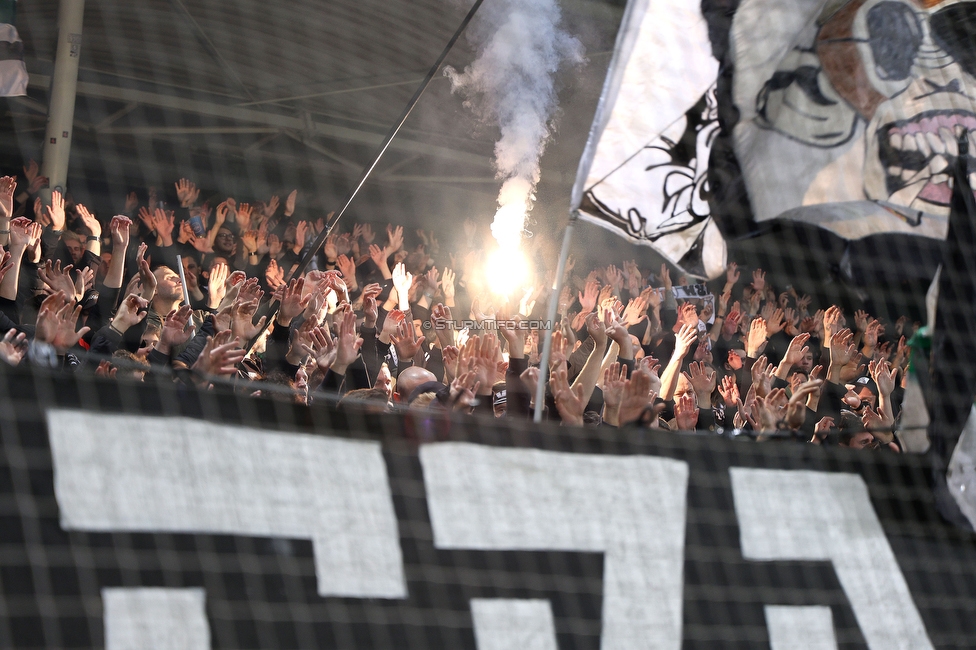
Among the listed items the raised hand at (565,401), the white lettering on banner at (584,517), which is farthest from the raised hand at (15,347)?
the raised hand at (565,401)

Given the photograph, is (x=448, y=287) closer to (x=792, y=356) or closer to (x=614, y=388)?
(x=792, y=356)

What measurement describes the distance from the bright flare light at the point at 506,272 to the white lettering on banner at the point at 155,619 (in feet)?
11.4

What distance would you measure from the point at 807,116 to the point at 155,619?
8.66 feet

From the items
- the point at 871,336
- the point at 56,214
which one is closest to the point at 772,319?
the point at 871,336

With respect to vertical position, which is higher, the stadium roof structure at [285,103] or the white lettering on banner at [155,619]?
the stadium roof structure at [285,103]

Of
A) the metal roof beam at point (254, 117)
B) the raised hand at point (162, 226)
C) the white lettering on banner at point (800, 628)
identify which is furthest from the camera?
the metal roof beam at point (254, 117)

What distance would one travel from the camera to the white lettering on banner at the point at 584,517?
2021 mm

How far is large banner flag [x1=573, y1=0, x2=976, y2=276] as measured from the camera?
2984 millimetres

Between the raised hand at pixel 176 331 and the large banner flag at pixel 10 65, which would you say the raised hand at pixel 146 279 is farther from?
the large banner flag at pixel 10 65

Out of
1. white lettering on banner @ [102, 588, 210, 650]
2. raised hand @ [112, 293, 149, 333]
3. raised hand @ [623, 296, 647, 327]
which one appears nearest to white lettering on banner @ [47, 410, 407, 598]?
white lettering on banner @ [102, 588, 210, 650]

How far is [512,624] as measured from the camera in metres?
1.94

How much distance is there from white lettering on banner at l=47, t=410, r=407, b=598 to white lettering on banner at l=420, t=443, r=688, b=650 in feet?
0.49

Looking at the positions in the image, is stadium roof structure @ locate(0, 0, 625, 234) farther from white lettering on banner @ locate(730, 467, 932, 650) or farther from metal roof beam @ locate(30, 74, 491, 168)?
white lettering on banner @ locate(730, 467, 932, 650)

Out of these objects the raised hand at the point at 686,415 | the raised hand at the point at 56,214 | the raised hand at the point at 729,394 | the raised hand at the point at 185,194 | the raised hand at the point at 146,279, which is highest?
the raised hand at the point at 185,194
